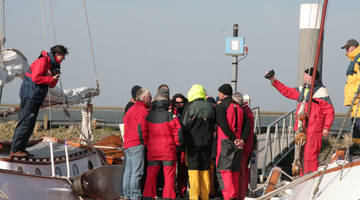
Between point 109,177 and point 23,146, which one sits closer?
point 23,146

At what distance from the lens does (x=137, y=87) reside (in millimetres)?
9898

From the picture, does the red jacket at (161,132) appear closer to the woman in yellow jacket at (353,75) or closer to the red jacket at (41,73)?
the red jacket at (41,73)

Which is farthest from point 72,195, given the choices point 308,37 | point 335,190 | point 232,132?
point 308,37

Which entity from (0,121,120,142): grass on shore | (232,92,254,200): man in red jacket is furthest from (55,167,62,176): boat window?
(0,121,120,142): grass on shore

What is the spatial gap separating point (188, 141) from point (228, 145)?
2.02 ft

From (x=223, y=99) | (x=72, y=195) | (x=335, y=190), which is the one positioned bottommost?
(x=72, y=195)

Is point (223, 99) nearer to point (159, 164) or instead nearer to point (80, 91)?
point (159, 164)

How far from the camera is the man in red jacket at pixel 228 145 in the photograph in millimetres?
9258

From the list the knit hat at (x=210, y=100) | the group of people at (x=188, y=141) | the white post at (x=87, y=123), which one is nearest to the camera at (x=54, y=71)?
the group of people at (x=188, y=141)

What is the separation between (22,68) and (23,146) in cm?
191

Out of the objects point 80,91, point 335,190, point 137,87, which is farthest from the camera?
point 80,91

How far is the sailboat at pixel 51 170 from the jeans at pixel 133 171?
24.3 inches

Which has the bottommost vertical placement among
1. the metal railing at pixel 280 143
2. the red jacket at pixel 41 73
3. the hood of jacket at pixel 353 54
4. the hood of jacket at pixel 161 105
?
the metal railing at pixel 280 143

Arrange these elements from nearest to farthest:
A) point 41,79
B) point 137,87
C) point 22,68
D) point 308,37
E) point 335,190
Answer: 1. point 335,190
2. point 41,79
3. point 137,87
4. point 22,68
5. point 308,37
